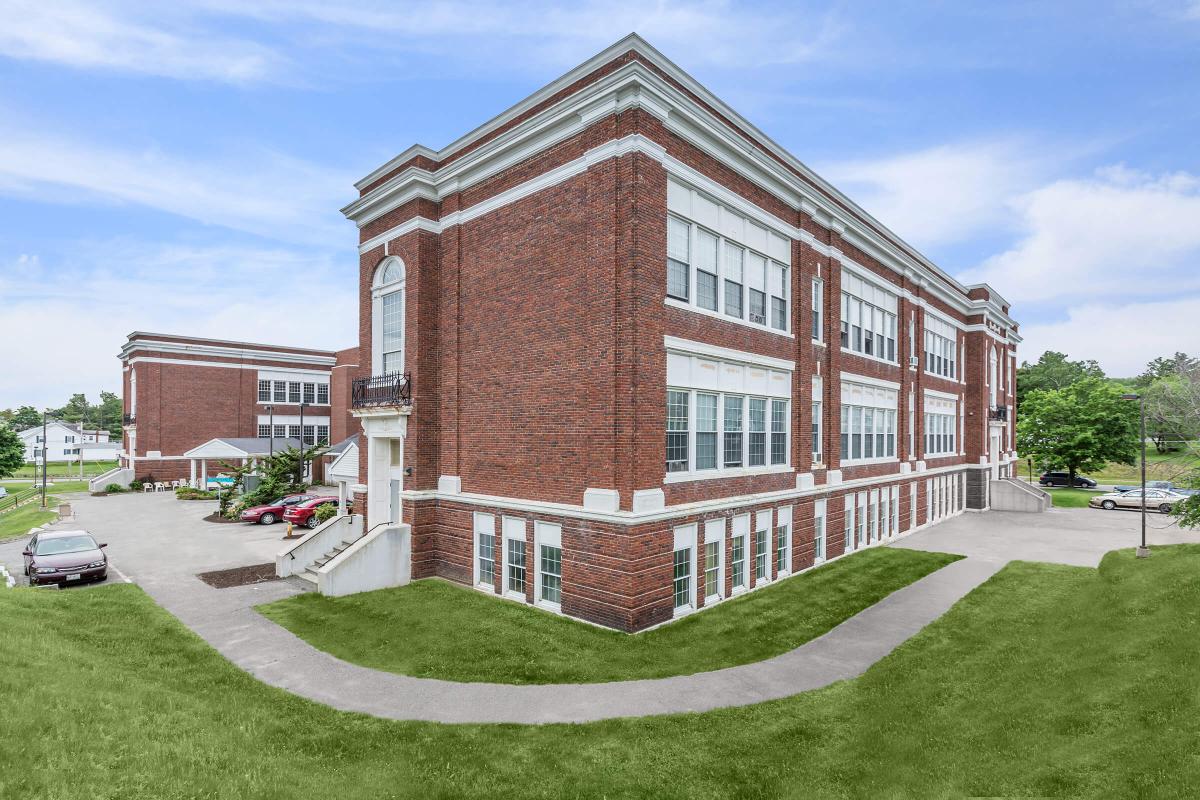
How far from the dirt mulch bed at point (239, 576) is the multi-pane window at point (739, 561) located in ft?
45.8

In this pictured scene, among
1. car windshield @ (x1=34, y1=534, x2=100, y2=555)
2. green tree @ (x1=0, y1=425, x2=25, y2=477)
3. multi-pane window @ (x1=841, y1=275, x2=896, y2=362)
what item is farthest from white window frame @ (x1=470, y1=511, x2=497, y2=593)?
green tree @ (x1=0, y1=425, x2=25, y2=477)

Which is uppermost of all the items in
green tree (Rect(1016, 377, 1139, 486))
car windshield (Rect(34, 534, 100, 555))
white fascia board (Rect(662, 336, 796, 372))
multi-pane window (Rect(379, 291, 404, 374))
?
multi-pane window (Rect(379, 291, 404, 374))

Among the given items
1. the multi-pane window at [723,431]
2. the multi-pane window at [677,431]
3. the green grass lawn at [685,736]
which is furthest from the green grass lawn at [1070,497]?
the multi-pane window at [677,431]

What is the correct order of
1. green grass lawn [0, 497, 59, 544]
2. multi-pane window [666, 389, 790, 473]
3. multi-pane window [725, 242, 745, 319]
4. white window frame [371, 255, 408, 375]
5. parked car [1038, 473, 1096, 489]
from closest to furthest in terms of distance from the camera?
multi-pane window [666, 389, 790, 473], multi-pane window [725, 242, 745, 319], white window frame [371, 255, 408, 375], green grass lawn [0, 497, 59, 544], parked car [1038, 473, 1096, 489]

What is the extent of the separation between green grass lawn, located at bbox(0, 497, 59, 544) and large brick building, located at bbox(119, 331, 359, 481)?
8.26 metres

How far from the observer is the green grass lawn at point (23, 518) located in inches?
1147

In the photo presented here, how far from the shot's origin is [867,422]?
25.2m

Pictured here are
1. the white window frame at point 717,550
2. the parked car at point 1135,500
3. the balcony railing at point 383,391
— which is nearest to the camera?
the white window frame at point 717,550

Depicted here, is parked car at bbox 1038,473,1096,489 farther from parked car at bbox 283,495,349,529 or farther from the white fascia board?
parked car at bbox 283,495,349,529

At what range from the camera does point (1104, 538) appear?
89.7ft

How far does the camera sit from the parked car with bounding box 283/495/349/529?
28.8 m

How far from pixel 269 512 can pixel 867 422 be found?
29.4 m

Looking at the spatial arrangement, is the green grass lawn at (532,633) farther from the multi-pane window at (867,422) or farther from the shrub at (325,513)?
the shrub at (325,513)

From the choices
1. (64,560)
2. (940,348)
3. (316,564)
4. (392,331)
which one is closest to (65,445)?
(64,560)
